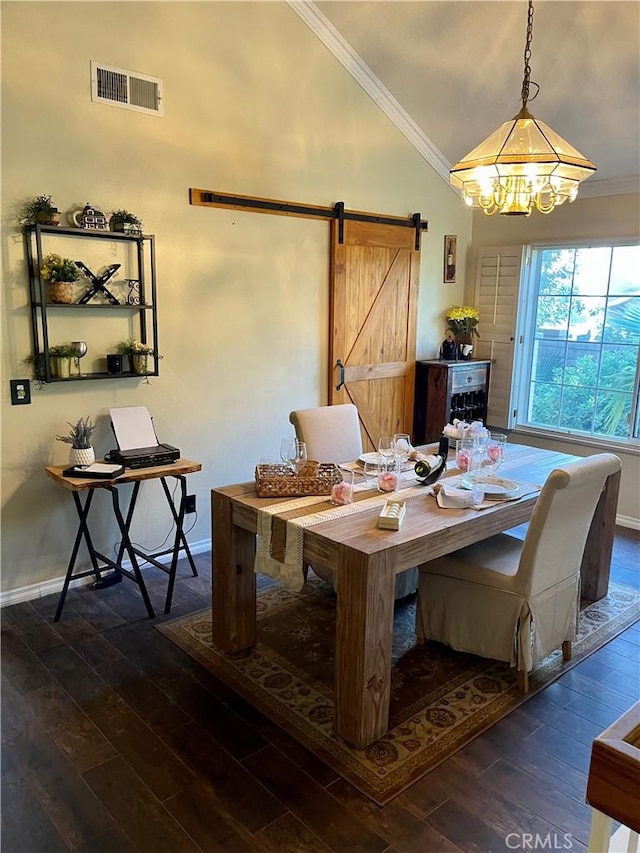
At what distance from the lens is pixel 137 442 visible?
3.43 m

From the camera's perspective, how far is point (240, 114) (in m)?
3.83

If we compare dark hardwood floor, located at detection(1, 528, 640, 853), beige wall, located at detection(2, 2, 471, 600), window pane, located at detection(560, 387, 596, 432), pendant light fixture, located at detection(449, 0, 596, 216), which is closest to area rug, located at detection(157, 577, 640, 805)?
dark hardwood floor, located at detection(1, 528, 640, 853)

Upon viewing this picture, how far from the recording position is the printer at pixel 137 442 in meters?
3.30

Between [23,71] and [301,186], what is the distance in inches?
69.6

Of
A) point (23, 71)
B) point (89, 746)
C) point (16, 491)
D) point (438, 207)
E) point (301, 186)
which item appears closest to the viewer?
point (89, 746)

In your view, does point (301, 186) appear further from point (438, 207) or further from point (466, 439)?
point (466, 439)

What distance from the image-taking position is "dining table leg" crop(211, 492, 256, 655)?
275 cm

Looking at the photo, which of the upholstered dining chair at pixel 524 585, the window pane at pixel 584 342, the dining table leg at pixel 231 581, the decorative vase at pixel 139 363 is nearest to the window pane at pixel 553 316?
the window pane at pixel 584 342

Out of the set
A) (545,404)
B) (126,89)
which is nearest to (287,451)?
(126,89)

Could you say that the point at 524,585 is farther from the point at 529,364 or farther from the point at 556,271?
the point at 556,271

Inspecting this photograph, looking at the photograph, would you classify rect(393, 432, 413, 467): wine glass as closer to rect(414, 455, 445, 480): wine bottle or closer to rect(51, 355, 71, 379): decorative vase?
rect(414, 455, 445, 480): wine bottle

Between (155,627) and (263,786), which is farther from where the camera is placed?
(155,627)

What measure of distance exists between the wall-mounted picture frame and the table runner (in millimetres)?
3150

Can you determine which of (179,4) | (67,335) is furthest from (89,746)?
(179,4)
